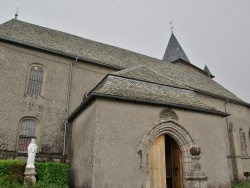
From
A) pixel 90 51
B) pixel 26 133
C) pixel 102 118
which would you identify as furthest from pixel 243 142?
pixel 26 133

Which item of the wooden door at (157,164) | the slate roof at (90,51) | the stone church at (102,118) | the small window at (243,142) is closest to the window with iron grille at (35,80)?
the stone church at (102,118)

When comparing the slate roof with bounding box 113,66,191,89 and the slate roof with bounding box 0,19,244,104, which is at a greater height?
the slate roof with bounding box 0,19,244,104

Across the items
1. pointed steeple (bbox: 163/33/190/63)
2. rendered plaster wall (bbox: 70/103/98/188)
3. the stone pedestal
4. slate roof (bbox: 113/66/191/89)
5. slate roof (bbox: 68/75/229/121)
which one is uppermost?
pointed steeple (bbox: 163/33/190/63)

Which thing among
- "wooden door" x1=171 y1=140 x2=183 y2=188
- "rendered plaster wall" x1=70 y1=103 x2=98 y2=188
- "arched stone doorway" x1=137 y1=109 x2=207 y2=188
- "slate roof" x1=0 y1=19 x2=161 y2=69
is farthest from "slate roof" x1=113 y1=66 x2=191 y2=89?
"slate roof" x1=0 y1=19 x2=161 y2=69

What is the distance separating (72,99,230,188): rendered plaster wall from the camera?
910 cm

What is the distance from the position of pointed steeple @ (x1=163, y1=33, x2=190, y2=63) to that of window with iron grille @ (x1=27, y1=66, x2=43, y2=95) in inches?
741

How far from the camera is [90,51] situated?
17.3 meters

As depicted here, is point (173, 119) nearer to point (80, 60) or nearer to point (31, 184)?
point (31, 184)

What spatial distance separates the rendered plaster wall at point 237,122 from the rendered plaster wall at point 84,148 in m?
11.1

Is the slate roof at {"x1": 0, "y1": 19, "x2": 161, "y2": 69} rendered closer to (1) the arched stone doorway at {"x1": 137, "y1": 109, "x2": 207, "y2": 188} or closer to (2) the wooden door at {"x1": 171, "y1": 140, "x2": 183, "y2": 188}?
(1) the arched stone doorway at {"x1": 137, "y1": 109, "x2": 207, "y2": 188}

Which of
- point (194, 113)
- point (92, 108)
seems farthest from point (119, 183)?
point (194, 113)

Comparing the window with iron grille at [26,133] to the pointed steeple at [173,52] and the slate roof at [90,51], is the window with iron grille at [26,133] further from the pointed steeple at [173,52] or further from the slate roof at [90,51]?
the pointed steeple at [173,52]

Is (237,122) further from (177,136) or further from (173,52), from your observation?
(173,52)

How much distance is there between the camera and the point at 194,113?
38.4 feet
